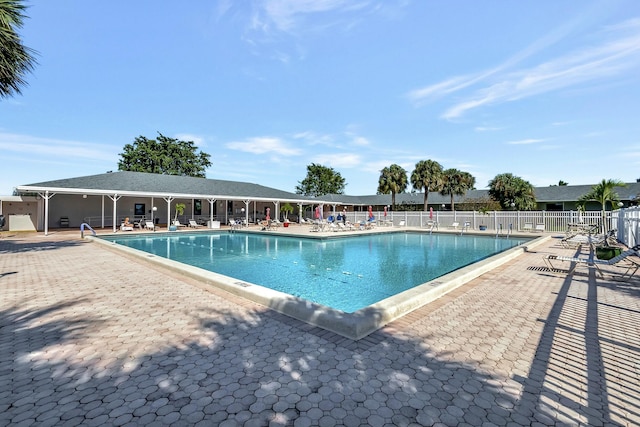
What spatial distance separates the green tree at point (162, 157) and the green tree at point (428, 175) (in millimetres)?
36604

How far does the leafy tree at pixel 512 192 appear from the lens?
30609 mm

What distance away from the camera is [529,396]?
246 cm

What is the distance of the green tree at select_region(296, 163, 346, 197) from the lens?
60.1 metres

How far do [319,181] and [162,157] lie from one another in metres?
28.6

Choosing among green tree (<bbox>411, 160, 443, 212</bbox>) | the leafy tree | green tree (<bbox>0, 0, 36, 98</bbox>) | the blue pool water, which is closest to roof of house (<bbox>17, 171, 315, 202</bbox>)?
the blue pool water

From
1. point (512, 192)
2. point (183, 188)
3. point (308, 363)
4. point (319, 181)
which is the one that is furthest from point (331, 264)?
point (319, 181)

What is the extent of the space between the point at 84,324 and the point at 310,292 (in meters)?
4.46

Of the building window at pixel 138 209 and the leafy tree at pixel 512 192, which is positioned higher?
the leafy tree at pixel 512 192

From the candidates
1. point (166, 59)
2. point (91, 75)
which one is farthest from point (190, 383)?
point (91, 75)

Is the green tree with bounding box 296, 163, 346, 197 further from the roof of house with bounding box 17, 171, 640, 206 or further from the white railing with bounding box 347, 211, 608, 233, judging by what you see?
the white railing with bounding box 347, 211, 608, 233

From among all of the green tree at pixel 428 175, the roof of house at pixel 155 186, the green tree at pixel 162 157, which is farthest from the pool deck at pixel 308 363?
the green tree at pixel 162 157

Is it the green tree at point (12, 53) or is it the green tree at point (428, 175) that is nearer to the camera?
the green tree at point (12, 53)

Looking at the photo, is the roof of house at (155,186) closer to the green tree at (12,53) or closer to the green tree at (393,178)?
the green tree at (12,53)

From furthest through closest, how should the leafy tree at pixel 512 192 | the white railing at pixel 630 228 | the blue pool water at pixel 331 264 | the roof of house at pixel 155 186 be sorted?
the leafy tree at pixel 512 192 < the roof of house at pixel 155 186 < the white railing at pixel 630 228 < the blue pool water at pixel 331 264
